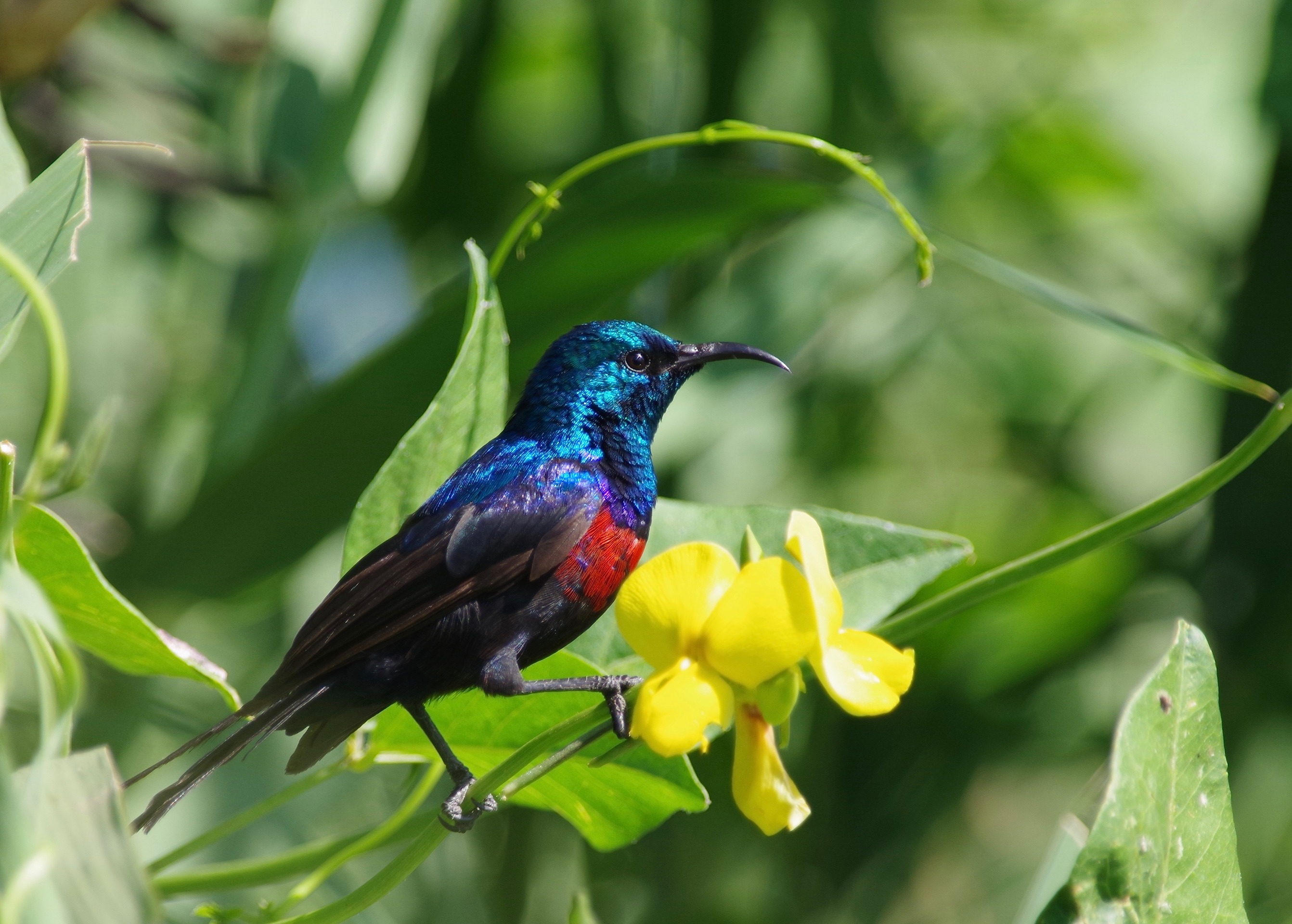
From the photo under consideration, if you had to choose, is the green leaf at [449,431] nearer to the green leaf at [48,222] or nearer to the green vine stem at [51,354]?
the green leaf at [48,222]

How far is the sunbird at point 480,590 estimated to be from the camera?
1334 millimetres

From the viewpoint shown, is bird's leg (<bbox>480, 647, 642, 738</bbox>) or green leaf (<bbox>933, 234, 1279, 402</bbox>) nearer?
bird's leg (<bbox>480, 647, 642, 738</bbox>)

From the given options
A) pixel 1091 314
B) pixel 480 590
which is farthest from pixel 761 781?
pixel 1091 314

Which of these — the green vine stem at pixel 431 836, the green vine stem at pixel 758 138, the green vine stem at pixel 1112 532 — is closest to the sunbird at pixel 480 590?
the green vine stem at pixel 431 836

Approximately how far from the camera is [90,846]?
769 millimetres

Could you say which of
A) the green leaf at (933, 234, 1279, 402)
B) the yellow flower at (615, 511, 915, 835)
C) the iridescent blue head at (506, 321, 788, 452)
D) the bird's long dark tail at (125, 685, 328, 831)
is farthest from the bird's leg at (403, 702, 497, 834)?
the green leaf at (933, 234, 1279, 402)

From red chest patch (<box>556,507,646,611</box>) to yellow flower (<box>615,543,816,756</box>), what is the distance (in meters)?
0.39

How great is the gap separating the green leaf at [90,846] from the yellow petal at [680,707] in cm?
36

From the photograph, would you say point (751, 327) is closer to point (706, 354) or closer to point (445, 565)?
point (706, 354)

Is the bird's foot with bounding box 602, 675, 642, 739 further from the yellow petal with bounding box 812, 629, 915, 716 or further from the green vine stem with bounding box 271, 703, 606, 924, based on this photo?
the yellow petal with bounding box 812, 629, 915, 716

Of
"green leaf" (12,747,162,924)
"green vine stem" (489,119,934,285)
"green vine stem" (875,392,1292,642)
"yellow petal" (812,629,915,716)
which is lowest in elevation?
"yellow petal" (812,629,915,716)

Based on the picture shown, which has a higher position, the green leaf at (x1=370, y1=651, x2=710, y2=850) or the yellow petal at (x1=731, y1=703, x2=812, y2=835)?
the yellow petal at (x1=731, y1=703, x2=812, y2=835)

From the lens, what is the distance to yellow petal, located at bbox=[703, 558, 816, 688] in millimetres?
956

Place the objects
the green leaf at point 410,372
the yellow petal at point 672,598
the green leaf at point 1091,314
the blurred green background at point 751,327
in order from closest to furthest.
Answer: the yellow petal at point 672,598
the green leaf at point 1091,314
the green leaf at point 410,372
the blurred green background at point 751,327
